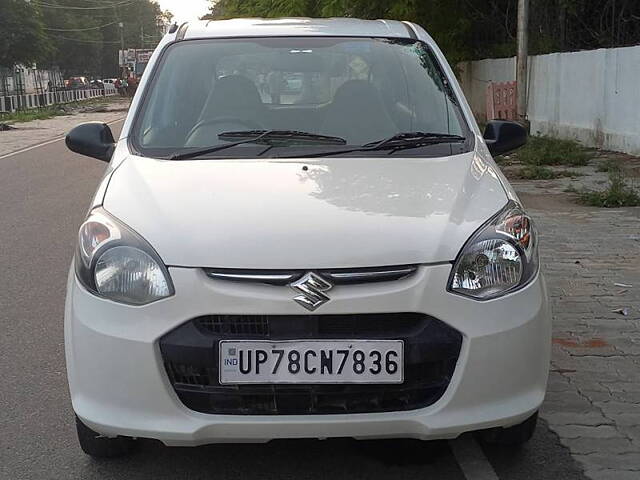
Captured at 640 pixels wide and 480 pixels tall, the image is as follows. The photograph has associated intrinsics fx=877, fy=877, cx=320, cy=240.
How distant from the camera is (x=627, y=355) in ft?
15.0

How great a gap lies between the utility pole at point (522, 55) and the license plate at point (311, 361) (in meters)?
14.7

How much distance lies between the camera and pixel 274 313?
2.78 meters

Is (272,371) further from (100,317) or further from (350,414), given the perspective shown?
(100,317)

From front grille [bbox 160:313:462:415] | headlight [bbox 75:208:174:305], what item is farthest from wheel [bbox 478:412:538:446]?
headlight [bbox 75:208:174:305]

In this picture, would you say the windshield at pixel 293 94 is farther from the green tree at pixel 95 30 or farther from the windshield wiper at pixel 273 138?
the green tree at pixel 95 30

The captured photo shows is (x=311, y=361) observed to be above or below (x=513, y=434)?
above

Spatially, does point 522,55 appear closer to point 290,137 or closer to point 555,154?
point 555,154

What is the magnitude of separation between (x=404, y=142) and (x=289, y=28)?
115 cm

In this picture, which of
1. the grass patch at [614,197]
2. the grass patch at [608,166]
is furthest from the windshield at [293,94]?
the grass patch at [608,166]

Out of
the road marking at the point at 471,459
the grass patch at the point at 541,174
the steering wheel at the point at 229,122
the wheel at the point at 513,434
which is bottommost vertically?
the grass patch at the point at 541,174

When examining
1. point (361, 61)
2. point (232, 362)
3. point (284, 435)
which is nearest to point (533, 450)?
point (284, 435)

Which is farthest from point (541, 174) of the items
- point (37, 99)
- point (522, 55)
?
point (37, 99)

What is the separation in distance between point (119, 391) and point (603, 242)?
5541 millimetres

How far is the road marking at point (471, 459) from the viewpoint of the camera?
3264 millimetres
